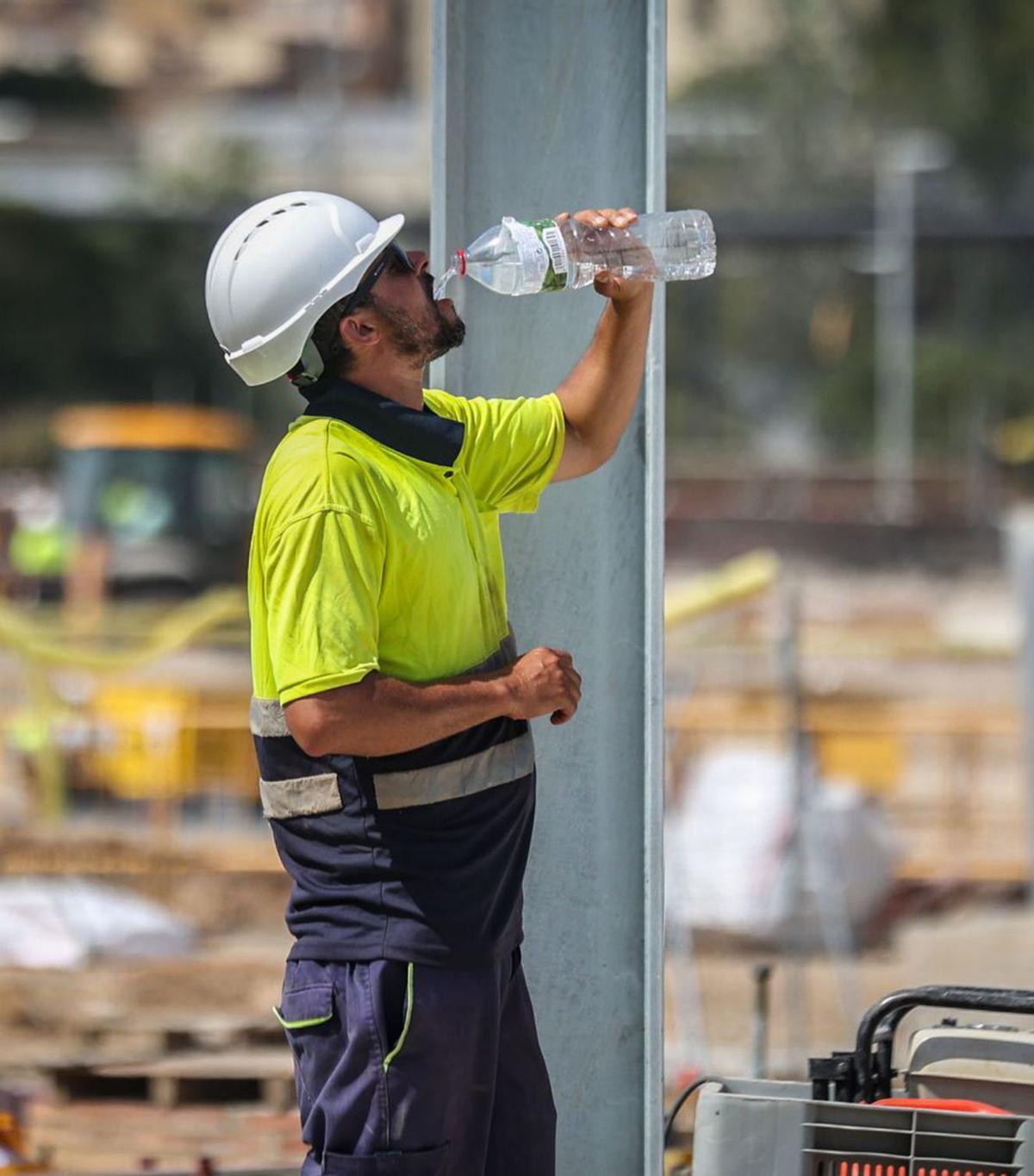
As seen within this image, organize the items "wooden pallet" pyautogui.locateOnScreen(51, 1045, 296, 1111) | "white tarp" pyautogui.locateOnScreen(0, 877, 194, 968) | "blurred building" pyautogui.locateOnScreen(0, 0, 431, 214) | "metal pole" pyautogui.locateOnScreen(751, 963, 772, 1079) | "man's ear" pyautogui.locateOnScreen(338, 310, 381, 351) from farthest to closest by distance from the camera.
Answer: "blurred building" pyautogui.locateOnScreen(0, 0, 431, 214) < "white tarp" pyautogui.locateOnScreen(0, 877, 194, 968) < "wooden pallet" pyautogui.locateOnScreen(51, 1045, 296, 1111) < "metal pole" pyautogui.locateOnScreen(751, 963, 772, 1079) < "man's ear" pyautogui.locateOnScreen(338, 310, 381, 351)

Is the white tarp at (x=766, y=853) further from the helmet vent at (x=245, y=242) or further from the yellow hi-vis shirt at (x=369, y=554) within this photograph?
the helmet vent at (x=245, y=242)

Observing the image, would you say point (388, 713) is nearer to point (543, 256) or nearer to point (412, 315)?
point (412, 315)

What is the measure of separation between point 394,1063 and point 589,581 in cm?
102

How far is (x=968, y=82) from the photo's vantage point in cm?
5928

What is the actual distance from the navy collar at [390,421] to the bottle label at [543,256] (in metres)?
0.33

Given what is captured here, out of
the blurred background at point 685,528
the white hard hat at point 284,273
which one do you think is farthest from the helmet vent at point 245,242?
the blurred background at point 685,528

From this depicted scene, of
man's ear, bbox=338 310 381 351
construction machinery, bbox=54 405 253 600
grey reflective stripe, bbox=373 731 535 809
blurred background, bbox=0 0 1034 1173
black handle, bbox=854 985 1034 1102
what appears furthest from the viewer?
construction machinery, bbox=54 405 253 600

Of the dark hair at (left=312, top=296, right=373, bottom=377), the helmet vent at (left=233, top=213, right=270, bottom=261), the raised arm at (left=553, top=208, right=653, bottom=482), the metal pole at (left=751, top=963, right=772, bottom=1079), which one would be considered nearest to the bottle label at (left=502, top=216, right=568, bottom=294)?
the raised arm at (left=553, top=208, right=653, bottom=482)

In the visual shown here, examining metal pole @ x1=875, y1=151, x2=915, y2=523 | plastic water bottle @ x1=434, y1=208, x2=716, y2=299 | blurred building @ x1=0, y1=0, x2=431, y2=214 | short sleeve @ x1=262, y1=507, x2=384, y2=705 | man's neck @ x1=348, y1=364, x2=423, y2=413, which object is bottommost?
short sleeve @ x1=262, y1=507, x2=384, y2=705

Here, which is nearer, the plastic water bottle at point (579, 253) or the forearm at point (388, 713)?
the forearm at point (388, 713)

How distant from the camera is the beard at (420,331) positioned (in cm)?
304

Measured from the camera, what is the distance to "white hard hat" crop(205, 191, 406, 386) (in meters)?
2.98

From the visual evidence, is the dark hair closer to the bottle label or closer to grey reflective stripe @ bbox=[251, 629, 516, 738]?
the bottle label

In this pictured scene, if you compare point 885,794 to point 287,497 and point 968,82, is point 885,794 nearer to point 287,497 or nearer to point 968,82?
point 287,497
